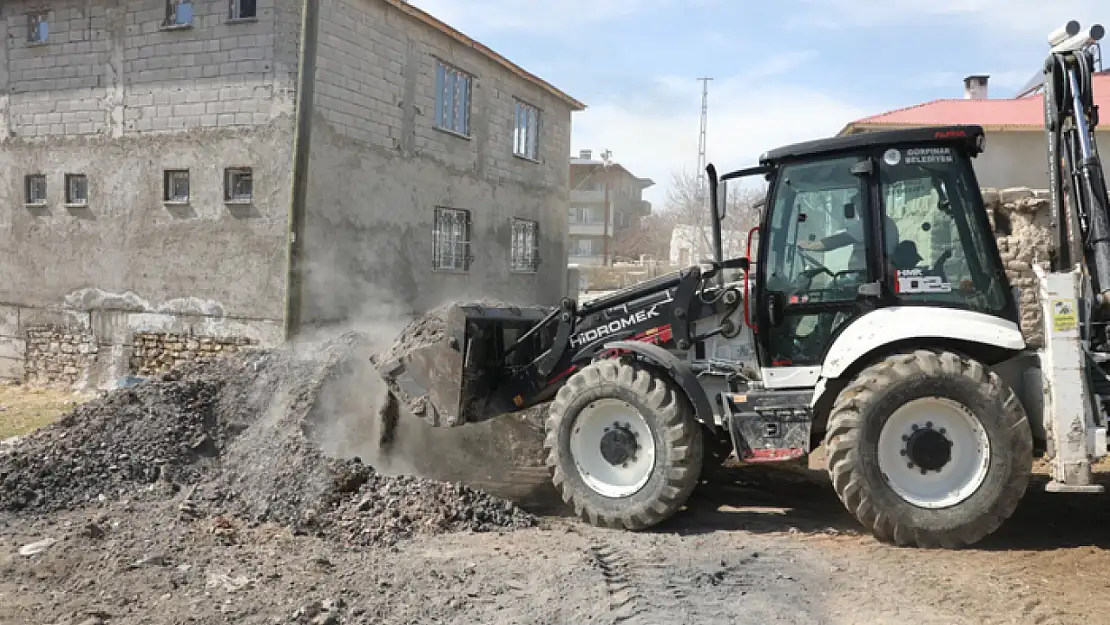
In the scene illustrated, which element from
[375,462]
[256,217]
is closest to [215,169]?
[256,217]

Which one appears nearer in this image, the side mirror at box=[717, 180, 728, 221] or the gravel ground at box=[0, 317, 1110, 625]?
the gravel ground at box=[0, 317, 1110, 625]

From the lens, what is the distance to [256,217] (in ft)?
39.4

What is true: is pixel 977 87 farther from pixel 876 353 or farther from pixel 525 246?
pixel 876 353

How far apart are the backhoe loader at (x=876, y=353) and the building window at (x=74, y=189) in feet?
32.6

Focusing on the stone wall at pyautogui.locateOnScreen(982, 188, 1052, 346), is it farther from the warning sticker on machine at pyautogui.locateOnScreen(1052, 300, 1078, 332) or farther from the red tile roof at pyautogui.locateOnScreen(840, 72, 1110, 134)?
the red tile roof at pyautogui.locateOnScreen(840, 72, 1110, 134)

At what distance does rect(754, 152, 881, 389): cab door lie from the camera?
223 inches

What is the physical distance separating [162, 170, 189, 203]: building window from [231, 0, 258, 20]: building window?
2439 mm

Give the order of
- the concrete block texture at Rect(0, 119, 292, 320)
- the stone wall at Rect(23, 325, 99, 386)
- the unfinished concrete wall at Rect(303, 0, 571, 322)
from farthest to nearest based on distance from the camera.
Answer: the stone wall at Rect(23, 325, 99, 386) < the unfinished concrete wall at Rect(303, 0, 571, 322) < the concrete block texture at Rect(0, 119, 292, 320)

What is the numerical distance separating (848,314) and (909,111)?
58.4ft

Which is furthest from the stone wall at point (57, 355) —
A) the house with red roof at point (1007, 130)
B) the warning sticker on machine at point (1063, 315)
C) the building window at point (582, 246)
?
the building window at point (582, 246)

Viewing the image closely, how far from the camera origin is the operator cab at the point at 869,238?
5543 millimetres

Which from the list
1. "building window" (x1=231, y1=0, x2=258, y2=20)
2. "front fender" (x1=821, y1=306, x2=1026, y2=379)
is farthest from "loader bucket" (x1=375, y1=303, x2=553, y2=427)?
"building window" (x1=231, y1=0, x2=258, y2=20)

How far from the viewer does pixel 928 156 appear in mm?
5598

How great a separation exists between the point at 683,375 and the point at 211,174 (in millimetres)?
9067
